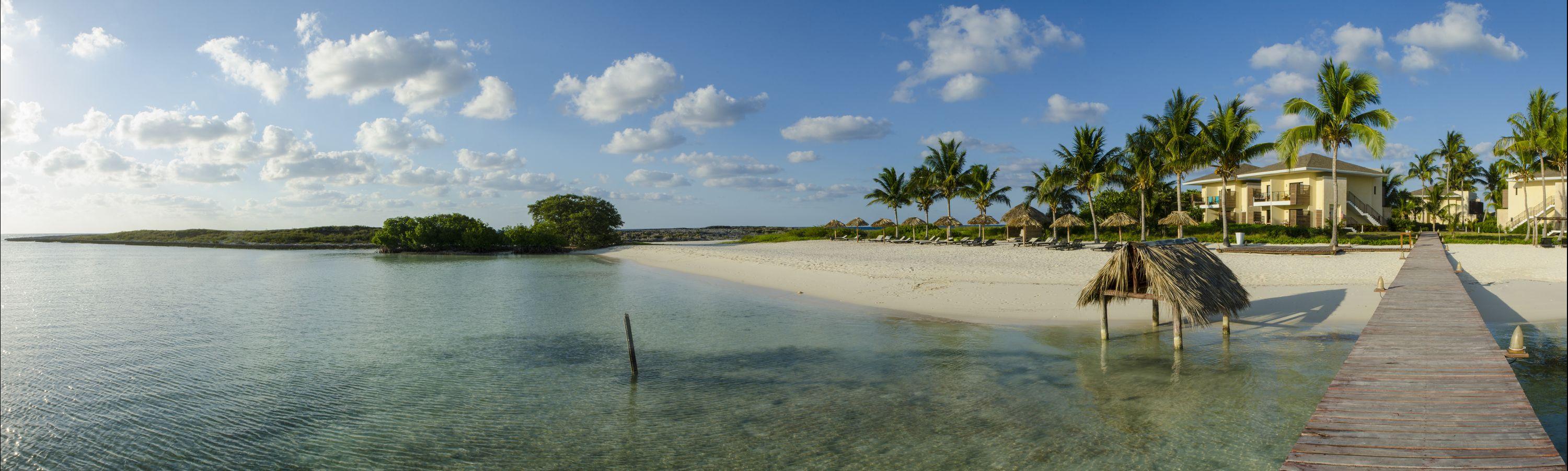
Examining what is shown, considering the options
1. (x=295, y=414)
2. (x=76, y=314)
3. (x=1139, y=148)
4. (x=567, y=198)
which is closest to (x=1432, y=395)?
(x=295, y=414)

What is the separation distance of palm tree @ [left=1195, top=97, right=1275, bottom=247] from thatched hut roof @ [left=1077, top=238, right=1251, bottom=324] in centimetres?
1871

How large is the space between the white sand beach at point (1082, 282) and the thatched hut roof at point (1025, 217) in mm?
5476

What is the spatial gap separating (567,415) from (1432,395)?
952cm

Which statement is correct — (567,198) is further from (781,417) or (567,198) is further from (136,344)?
(781,417)

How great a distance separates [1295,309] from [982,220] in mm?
26628

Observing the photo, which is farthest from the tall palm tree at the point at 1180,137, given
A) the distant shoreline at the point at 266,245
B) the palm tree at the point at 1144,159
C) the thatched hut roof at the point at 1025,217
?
the distant shoreline at the point at 266,245

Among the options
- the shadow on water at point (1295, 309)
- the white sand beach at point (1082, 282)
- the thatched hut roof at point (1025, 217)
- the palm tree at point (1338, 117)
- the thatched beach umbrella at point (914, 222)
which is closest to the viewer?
the shadow on water at point (1295, 309)

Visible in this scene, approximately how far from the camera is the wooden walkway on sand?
441 cm

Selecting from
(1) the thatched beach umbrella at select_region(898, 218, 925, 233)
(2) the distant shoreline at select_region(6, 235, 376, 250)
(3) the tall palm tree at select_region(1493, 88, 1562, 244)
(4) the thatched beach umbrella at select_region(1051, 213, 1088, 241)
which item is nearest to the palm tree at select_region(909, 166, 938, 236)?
(1) the thatched beach umbrella at select_region(898, 218, 925, 233)

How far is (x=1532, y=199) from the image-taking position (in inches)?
1489

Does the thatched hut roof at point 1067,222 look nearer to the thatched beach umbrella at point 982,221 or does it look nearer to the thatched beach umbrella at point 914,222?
the thatched beach umbrella at point 982,221

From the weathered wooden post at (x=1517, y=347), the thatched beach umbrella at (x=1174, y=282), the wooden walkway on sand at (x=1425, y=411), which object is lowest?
the weathered wooden post at (x=1517, y=347)

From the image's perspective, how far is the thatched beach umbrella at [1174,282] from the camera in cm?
1071

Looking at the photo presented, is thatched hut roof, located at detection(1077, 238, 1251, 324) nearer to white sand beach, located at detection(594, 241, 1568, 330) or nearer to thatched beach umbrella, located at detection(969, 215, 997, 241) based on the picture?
white sand beach, located at detection(594, 241, 1568, 330)
